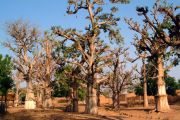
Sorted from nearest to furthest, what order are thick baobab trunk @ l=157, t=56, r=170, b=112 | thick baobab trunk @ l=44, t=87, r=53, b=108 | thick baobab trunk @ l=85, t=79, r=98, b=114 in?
thick baobab trunk @ l=85, t=79, r=98, b=114 < thick baobab trunk @ l=157, t=56, r=170, b=112 < thick baobab trunk @ l=44, t=87, r=53, b=108

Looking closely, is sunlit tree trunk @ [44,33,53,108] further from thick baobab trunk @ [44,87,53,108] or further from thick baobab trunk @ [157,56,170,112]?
thick baobab trunk @ [157,56,170,112]

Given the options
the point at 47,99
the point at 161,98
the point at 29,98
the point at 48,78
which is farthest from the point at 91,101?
the point at 48,78

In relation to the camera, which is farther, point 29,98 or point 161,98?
point 29,98

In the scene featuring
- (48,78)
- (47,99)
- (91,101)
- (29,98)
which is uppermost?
(48,78)

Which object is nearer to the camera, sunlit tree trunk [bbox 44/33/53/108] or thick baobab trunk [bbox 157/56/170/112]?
thick baobab trunk [bbox 157/56/170/112]

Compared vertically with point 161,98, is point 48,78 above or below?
above

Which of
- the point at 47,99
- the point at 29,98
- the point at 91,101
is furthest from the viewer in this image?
the point at 47,99

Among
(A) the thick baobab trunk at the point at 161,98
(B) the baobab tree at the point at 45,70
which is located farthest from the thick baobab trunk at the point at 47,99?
(A) the thick baobab trunk at the point at 161,98

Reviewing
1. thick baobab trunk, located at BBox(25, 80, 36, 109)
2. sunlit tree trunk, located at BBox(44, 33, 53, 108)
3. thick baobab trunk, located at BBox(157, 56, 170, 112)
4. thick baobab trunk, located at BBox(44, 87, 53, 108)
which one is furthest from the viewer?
thick baobab trunk, located at BBox(44, 87, 53, 108)

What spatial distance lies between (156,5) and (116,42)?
461 cm

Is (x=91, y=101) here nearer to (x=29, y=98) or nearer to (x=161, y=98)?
(x=161, y=98)

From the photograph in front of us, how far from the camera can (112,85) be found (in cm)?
3756

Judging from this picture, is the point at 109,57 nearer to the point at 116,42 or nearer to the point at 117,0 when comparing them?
the point at 116,42

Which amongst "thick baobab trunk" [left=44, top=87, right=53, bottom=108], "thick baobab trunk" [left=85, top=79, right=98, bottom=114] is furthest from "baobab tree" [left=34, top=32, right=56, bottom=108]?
"thick baobab trunk" [left=85, top=79, right=98, bottom=114]
